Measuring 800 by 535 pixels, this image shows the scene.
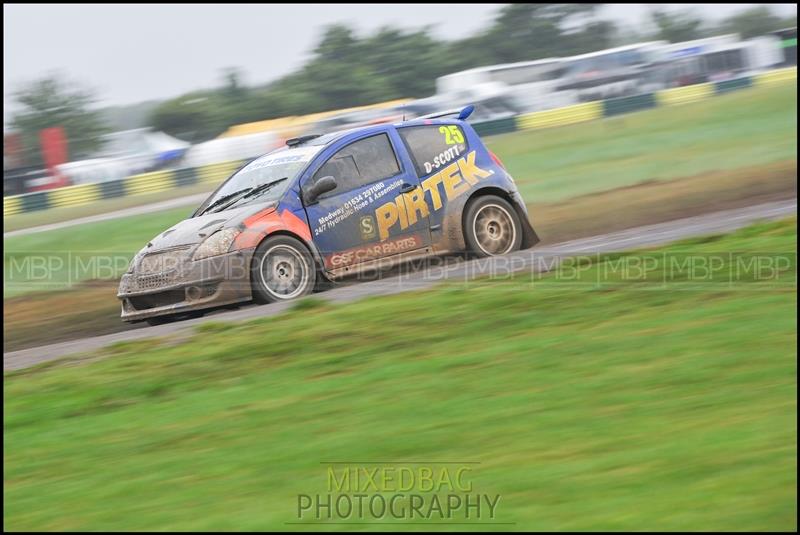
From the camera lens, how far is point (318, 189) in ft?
35.4

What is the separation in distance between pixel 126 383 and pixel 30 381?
3.44ft

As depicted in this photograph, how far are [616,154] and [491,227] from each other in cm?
1319

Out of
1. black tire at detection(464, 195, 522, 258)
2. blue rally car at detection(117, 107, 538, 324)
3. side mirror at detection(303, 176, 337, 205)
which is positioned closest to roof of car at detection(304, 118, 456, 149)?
blue rally car at detection(117, 107, 538, 324)

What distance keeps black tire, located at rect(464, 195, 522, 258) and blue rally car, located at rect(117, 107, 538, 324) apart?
0.01 m

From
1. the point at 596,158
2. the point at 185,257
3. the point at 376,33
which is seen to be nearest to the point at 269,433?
the point at 185,257

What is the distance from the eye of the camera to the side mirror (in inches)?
424

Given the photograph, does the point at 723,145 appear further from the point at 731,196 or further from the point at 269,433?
the point at 269,433

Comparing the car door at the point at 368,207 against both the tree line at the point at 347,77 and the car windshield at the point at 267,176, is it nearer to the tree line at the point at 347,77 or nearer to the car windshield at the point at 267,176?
the car windshield at the point at 267,176

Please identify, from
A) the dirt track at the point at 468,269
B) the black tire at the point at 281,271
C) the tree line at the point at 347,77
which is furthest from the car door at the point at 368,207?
the tree line at the point at 347,77

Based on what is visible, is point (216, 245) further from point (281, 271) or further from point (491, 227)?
point (491, 227)

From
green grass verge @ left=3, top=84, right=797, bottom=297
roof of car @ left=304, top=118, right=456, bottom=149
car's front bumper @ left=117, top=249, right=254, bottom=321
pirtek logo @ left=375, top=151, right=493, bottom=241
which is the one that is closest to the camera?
car's front bumper @ left=117, top=249, right=254, bottom=321

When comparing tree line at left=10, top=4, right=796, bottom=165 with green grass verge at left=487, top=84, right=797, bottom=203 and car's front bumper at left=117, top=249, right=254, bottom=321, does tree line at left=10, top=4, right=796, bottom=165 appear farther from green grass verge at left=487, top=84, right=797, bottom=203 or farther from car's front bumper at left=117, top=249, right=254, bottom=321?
car's front bumper at left=117, top=249, right=254, bottom=321

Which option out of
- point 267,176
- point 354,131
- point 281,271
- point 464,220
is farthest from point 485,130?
point 281,271

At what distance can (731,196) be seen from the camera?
56.6 ft
